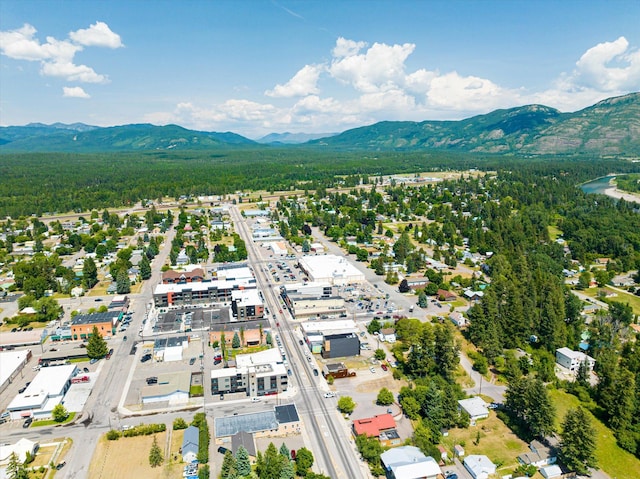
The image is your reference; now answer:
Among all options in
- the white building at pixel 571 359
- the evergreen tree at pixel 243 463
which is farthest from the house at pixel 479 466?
the white building at pixel 571 359

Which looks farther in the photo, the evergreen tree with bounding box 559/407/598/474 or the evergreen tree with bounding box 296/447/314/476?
the evergreen tree with bounding box 559/407/598/474

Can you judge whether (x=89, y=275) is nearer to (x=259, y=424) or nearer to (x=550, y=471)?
(x=259, y=424)

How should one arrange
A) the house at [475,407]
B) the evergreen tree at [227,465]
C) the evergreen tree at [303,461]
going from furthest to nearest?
the house at [475,407]
the evergreen tree at [303,461]
the evergreen tree at [227,465]

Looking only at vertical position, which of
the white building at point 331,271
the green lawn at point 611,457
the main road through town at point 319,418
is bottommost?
the green lawn at point 611,457

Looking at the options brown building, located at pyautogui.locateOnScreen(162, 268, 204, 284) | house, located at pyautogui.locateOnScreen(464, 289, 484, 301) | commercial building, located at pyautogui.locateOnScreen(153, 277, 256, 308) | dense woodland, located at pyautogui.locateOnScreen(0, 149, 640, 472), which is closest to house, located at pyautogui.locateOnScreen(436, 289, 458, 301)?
house, located at pyautogui.locateOnScreen(464, 289, 484, 301)

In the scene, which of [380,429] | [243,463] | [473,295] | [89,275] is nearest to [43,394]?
[243,463]

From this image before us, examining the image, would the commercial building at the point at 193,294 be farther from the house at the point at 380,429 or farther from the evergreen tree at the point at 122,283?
the house at the point at 380,429

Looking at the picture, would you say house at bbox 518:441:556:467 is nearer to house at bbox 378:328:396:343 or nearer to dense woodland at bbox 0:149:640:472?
dense woodland at bbox 0:149:640:472
